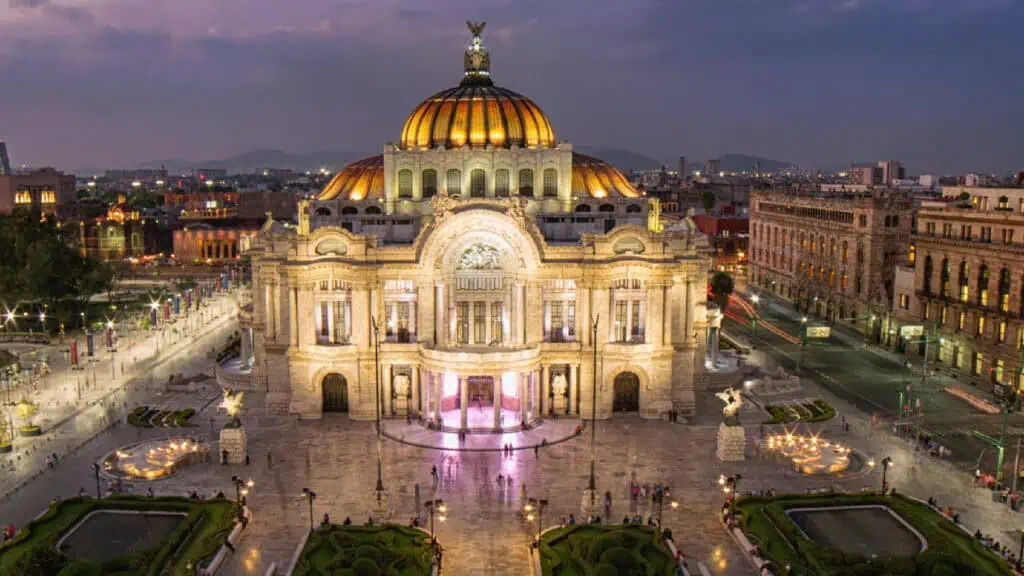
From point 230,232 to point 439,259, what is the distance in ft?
429

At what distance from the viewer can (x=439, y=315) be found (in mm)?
70125

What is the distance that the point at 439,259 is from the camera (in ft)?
228

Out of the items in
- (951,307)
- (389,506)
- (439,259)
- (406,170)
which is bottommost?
(389,506)

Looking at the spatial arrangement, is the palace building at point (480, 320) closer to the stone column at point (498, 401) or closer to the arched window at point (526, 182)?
the stone column at point (498, 401)

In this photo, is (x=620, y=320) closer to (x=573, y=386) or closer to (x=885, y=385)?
(x=573, y=386)

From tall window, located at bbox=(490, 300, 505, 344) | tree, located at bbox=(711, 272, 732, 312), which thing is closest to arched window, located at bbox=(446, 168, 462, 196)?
tall window, located at bbox=(490, 300, 505, 344)

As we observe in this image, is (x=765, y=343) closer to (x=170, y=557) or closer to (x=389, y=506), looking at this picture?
(x=389, y=506)

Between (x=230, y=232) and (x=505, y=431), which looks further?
(x=230, y=232)

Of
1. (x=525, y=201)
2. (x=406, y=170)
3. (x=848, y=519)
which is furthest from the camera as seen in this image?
(x=406, y=170)

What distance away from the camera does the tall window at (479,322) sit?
70.2 m


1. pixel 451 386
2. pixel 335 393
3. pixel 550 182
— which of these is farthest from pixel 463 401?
pixel 550 182

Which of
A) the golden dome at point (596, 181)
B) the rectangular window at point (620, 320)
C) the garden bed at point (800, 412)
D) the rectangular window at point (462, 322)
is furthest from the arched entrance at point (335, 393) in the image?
the garden bed at point (800, 412)

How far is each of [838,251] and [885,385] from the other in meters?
37.4

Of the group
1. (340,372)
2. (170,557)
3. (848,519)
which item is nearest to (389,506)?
(170,557)
